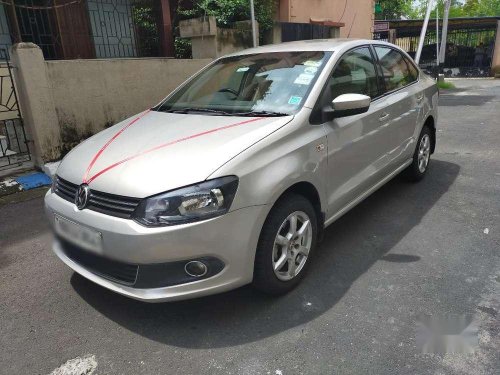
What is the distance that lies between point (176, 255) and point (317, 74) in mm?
1770

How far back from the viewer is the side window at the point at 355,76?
134 inches

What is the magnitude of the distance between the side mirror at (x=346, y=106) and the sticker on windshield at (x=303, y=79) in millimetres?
255

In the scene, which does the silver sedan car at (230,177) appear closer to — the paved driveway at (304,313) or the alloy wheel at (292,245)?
the alloy wheel at (292,245)

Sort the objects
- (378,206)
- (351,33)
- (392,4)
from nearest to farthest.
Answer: (378,206)
(351,33)
(392,4)

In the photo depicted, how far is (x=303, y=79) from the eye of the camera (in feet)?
10.8

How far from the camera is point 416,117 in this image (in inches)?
181

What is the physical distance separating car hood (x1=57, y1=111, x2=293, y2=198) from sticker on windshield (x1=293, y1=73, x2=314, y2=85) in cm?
44

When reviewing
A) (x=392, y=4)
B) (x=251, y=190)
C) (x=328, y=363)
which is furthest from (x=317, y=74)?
(x=392, y=4)

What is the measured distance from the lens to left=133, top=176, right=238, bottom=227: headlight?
7.75ft

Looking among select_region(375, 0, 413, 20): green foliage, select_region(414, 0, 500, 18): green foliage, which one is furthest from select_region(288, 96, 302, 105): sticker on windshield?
select_region(414, 0, 500, 18): green foliage

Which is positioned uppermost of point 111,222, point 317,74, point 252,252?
point 317,74

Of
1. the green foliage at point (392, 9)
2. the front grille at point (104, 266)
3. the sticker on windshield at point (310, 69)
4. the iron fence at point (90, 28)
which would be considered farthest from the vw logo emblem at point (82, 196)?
the green foliage at point (392, 9)

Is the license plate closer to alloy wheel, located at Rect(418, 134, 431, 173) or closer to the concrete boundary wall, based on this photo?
the concrete boundary wall

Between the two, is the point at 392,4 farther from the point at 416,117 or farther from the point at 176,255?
the point at 176,255
